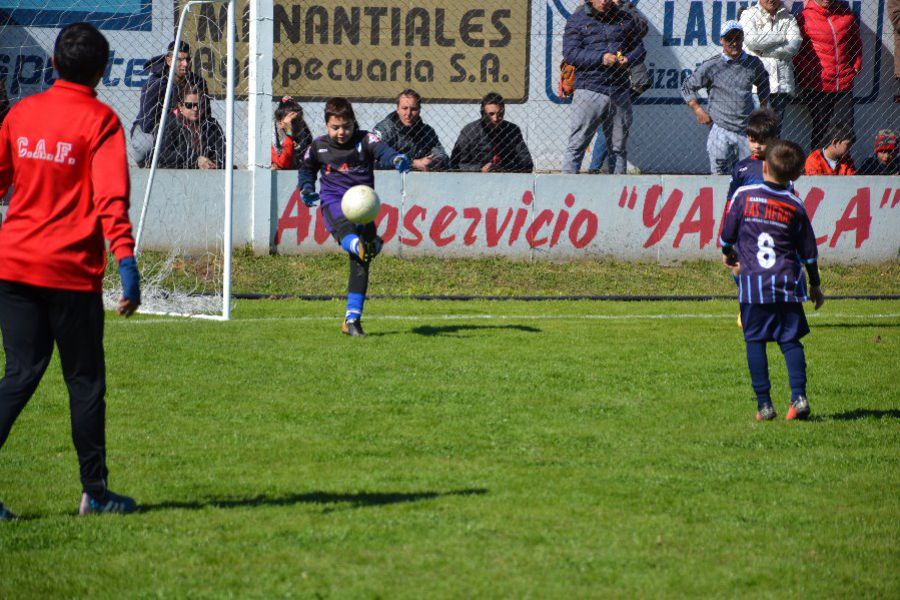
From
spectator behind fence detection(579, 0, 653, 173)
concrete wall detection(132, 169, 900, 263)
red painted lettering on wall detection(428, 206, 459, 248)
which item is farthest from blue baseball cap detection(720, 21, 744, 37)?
red painted lettering on wall detection(428, 206, 459, 248)

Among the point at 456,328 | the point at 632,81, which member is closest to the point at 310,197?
the point at 456,328

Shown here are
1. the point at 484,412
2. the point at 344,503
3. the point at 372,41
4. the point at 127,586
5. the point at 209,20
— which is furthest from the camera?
the point at 372,41

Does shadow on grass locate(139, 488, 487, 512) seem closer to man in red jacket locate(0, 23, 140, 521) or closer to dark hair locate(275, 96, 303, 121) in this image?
man in red jacket locate(0, 23, 140, 521)

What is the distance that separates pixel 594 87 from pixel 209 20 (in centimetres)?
450

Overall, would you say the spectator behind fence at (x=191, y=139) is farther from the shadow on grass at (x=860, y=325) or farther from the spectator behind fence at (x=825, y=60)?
the spectator behind fence at (x=825, y=60)

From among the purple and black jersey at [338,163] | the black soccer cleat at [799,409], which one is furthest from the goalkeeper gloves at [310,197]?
the black soccer cleat at [799,409]

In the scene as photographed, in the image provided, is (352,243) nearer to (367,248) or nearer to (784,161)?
(367,248)

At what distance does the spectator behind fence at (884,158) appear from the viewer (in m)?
15.8

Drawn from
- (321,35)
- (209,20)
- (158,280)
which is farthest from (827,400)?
(321,35)

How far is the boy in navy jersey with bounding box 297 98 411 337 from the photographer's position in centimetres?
1063

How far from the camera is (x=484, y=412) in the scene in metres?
7.46

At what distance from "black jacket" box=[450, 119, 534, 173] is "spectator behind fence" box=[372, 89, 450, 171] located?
24cm

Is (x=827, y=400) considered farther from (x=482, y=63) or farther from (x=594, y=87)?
(x=482, y=63)

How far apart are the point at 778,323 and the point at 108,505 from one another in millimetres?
4030
